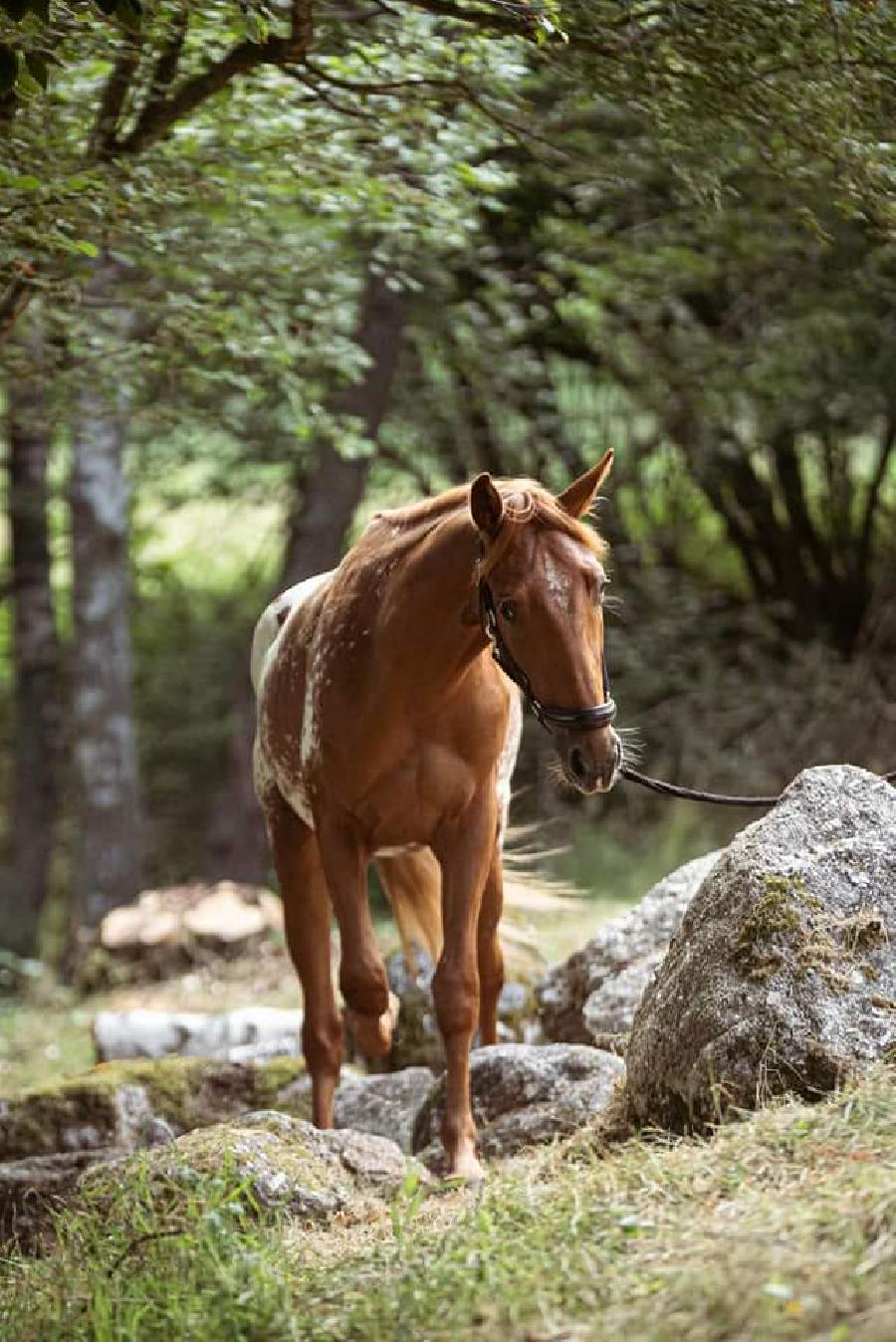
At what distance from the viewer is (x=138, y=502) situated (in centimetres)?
1747

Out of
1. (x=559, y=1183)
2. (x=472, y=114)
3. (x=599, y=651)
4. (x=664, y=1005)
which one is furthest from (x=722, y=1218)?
(x=472, y=114)

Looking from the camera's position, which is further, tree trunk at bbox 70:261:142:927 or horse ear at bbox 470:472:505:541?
tree trunk at bbox 70:261:142:927

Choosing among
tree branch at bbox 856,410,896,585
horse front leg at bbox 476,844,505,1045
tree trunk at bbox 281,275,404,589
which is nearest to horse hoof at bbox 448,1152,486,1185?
horse front leg at bbox 476,844,505,1045

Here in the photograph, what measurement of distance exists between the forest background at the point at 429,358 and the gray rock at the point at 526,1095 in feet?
6.47

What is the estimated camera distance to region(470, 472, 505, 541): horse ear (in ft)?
16.6

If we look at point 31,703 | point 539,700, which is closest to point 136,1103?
point 539,700

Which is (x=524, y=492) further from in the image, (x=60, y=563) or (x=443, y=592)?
(x=60, y=563)

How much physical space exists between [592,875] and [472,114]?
257 inches

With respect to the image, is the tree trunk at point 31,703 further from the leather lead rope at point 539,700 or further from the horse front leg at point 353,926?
the leather lead rope at point 539,700

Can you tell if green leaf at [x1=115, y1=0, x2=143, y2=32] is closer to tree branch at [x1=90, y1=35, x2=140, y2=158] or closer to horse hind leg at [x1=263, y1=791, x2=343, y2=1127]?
tree branch at [x1=90, y1=35, x2=140, y2=158]

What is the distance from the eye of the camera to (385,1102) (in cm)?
691

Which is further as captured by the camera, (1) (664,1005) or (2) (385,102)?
(2) (385,102)

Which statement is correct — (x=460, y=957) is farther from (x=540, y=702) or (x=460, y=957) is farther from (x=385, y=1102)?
(x=385, y=1102)

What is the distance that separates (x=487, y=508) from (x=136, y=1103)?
3.07m
